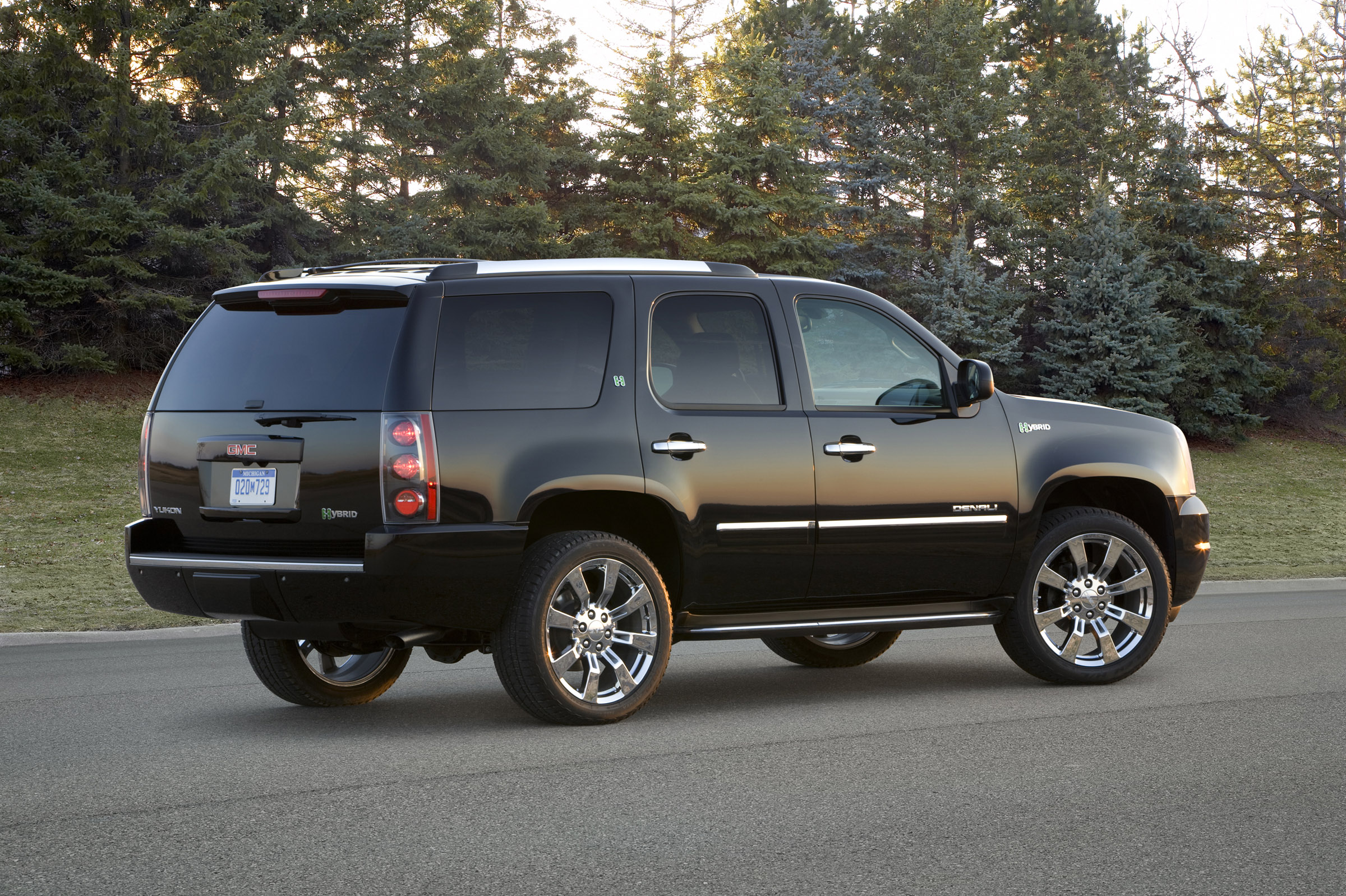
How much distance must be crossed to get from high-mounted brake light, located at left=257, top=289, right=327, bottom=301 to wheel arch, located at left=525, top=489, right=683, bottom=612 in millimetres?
1367

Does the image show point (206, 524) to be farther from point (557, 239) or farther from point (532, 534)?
point (557, 239)

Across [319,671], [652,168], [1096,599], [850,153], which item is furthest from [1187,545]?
[850,153]

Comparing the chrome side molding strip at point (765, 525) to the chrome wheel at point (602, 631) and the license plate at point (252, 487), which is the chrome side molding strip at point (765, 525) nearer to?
the chrome wheel at point (602, 631)

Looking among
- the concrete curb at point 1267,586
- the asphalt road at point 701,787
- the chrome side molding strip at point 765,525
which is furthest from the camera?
the concrete curb at point 1267,586

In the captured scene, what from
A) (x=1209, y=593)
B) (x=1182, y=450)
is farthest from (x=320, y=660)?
(x=1209, y=593)

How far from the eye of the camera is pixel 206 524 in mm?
6320

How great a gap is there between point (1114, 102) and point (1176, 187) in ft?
23.9

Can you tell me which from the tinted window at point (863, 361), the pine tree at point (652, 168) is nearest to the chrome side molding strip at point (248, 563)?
the tinted window at point (863, 361)

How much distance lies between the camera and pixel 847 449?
7.06 m

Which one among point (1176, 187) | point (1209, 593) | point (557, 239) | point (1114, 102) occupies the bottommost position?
point (1209, 593)

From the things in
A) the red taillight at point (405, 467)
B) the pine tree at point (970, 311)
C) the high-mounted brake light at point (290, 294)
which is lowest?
the red taillight at point (405, 467)

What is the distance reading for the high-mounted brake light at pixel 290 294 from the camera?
641cm

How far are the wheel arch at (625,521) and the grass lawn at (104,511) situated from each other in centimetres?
587

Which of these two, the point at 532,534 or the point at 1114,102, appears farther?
the point at 1114,102
